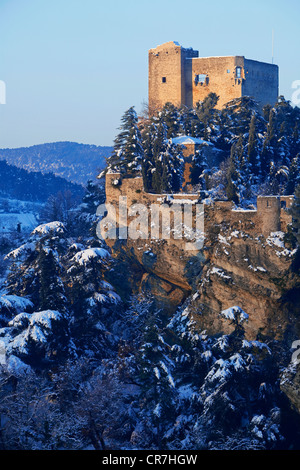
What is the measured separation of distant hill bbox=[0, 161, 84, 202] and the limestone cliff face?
66.4 m

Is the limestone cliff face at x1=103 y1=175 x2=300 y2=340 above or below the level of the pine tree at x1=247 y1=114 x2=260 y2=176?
below

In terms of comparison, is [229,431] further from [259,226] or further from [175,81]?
[175,81]

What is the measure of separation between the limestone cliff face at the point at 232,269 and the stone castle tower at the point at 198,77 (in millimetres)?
14589

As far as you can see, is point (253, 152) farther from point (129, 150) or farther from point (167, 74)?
point (167, 74)

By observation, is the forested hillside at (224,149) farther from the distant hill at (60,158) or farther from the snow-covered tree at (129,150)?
the distant hill at (60,158)

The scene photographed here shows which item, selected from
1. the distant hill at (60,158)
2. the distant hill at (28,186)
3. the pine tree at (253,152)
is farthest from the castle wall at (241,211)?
the distant hill at (60,158)

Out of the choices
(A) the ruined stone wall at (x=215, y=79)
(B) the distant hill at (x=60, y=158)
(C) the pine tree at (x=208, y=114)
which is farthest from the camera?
(B) the distant hill at (x=60, y=158)

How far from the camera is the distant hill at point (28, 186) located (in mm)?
109188

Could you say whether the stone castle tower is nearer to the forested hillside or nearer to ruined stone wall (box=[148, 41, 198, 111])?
ruined stone wall (box=[148, 41, 198, 111])

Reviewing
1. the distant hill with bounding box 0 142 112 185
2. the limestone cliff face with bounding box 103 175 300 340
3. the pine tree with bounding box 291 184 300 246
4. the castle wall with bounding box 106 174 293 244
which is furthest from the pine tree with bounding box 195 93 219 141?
the distant hill with bounding box 0 142 112 185

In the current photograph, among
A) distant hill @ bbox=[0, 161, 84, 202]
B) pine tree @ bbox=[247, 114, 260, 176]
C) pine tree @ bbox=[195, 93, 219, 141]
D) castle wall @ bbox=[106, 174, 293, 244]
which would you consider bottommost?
distant hill @ bbox=[0, 161, 84, 202]

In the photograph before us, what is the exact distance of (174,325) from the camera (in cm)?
3881

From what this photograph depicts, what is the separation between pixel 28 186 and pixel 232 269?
78.0 m

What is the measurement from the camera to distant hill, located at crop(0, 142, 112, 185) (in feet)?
534
